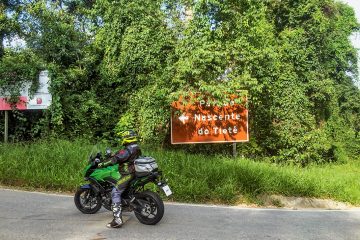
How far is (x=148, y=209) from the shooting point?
663 centimetres

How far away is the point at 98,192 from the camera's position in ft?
23.6

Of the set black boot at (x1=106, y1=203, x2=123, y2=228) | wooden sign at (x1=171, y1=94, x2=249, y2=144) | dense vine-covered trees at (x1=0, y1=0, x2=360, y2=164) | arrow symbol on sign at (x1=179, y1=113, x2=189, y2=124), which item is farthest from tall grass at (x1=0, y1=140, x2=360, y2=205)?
black boot at (x1=106, y1=203, x2=123, y2=228)

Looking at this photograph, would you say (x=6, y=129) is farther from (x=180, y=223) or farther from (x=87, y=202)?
(x=180, y=223)

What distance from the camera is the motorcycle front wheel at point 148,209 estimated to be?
6.51 metres

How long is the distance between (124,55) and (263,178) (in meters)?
Answer: 7.03

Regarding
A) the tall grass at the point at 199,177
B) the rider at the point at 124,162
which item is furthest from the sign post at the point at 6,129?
the rider at the point at 124,162

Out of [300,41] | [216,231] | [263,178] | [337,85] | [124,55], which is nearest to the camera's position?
[216,231]

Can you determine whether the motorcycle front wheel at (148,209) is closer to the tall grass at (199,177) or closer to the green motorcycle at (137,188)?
the green motorcycle at (137,188)

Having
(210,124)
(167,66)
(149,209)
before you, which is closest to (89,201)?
(149,209)

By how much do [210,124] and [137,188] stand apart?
7.37 meters

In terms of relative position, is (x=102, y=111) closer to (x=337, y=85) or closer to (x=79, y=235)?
(x=79, y=235)

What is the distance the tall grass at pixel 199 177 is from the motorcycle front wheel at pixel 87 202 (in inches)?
92.4

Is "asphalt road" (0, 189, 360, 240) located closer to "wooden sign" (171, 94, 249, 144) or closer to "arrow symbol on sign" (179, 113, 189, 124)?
"wooden sign" (171, 94, 249, 144)

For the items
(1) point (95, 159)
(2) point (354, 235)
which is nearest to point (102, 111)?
(1) point (95, 159)
